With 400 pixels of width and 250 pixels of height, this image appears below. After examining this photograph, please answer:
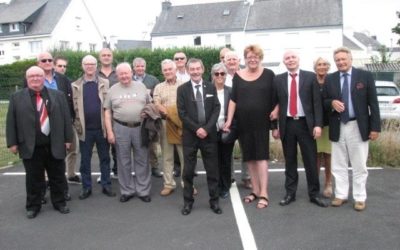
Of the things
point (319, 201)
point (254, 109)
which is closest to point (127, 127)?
point (254, 109)

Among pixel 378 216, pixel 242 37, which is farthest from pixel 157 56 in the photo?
pixel 378 216

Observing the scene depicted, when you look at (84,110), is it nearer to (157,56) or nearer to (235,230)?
(235,230)

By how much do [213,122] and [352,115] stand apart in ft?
6.00

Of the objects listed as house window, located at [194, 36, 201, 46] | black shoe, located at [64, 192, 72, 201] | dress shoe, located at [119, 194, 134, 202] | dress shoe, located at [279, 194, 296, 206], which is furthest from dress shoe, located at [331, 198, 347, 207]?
house window, located at [194, 36, 201, 46]

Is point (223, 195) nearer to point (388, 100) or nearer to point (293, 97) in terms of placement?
point (293, 97)

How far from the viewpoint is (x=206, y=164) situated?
6102 millimetres

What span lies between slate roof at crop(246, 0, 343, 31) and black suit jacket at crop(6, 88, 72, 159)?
4329 cm

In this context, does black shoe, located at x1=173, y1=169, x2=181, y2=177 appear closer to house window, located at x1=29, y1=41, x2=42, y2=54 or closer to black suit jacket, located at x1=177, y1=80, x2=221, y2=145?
black suit jacket, located at x1=177, y1=80, x2=221, y2=145

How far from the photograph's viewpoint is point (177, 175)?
8.11m

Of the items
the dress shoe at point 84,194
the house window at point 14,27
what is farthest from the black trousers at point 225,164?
the house window at point 14,27

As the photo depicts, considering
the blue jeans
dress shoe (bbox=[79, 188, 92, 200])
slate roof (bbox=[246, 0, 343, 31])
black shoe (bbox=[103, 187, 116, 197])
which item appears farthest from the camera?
slate roof (bbox=[246, 0, 343, 31])

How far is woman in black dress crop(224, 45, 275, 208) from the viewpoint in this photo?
6.08 metres

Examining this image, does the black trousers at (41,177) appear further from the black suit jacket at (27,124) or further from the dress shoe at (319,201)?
the dress shoe at (319,201)

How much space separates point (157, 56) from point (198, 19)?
72.4 feet
